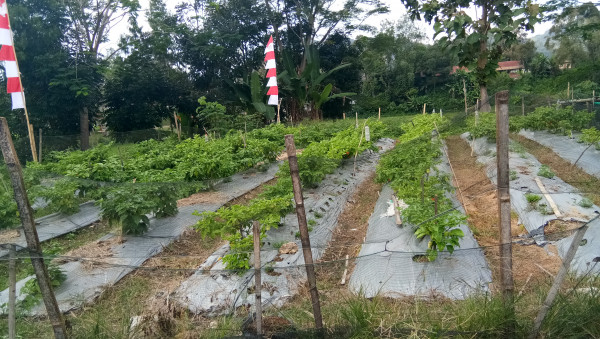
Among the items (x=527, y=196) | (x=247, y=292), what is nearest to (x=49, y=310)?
(x=247, y=292)

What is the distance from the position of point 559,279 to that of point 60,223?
23.2 ft

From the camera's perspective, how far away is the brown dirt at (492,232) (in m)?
4.58

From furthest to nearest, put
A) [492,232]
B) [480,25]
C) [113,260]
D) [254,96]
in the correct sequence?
[254,96]
[480,25]
[492,232]
[113,260]

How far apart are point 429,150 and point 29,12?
52.9ft

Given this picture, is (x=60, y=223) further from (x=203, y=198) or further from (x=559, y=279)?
(x=559, y=279)

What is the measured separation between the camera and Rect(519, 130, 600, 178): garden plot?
22.0ft

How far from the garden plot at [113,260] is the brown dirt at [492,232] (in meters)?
3.66

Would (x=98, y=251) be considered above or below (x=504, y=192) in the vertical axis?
below

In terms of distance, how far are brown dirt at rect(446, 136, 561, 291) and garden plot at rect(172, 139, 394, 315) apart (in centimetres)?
190

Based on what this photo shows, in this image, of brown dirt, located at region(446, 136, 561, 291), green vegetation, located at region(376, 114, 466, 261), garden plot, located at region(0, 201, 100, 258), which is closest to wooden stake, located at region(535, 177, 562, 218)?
brown dirt, located at region(446, 136, 561, 291)

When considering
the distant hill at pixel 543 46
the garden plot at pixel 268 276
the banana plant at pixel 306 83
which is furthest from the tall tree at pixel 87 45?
the distant hill at pixel 543 46

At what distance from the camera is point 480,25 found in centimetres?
1595

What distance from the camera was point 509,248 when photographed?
3.28m

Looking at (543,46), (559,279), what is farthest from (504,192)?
(543,46)
